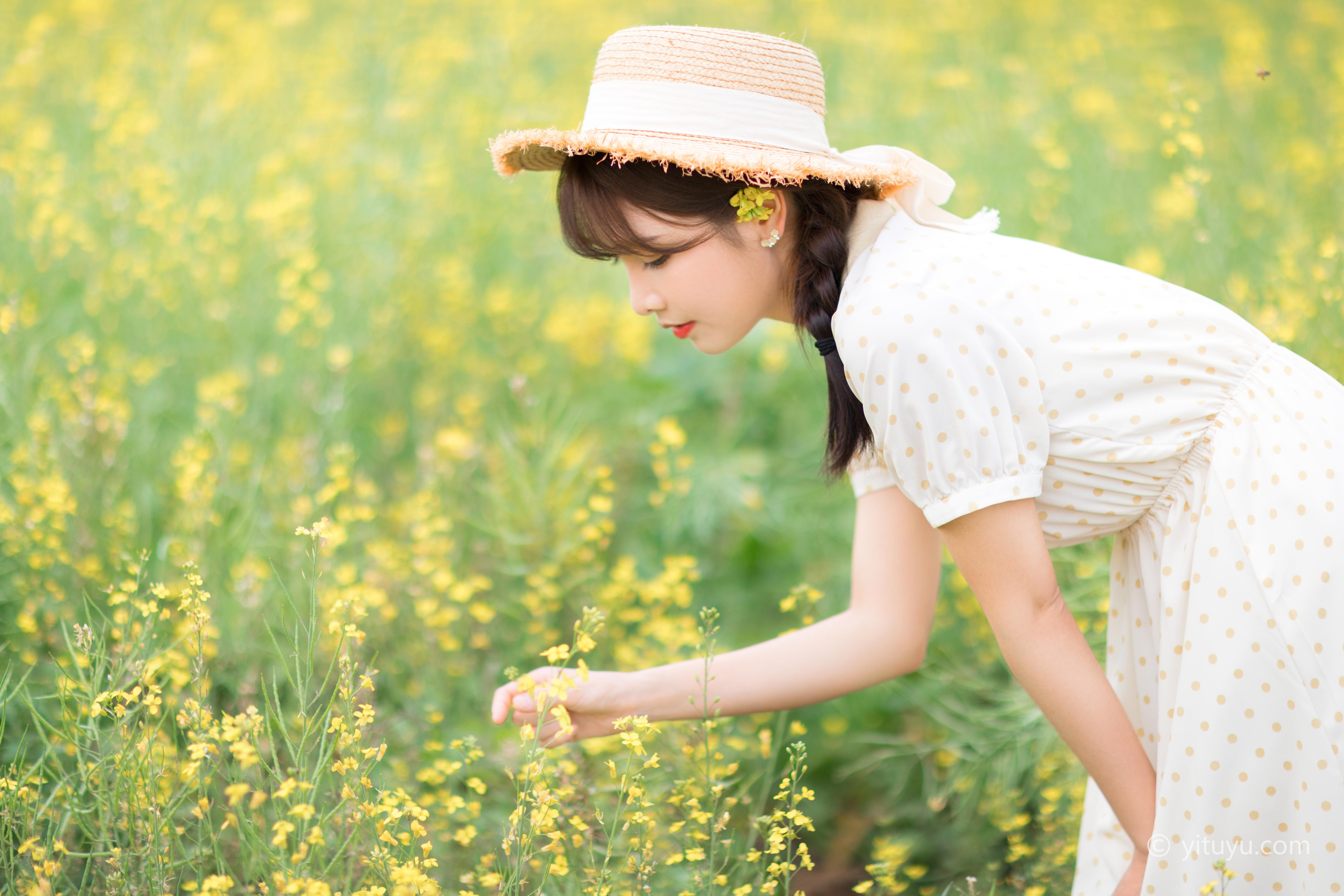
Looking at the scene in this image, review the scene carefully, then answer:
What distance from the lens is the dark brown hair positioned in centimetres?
112

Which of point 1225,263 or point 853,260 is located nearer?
point 853,260

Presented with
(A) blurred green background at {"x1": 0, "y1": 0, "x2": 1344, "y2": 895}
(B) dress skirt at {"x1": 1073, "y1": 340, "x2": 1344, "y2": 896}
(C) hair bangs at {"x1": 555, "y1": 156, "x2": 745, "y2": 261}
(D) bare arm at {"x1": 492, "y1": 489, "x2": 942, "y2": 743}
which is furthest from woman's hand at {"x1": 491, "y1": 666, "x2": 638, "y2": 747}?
(B) dress skirt at {"x1": 1073, "y1": 340, "x2": 1344, "y2": 896}

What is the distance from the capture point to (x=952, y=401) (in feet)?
3.21

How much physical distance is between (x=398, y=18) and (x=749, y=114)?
2547 mm

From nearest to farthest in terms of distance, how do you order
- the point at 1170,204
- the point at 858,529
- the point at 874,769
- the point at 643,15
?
the point at 858,529 → the point at 874,769 → the point at 1170,204 → the point at 643,15

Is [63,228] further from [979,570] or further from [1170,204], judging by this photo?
[1170,204]

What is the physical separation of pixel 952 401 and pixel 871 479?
32 centimetres

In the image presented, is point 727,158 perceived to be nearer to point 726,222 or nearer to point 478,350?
point 726,222

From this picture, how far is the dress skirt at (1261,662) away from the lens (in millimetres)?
1002

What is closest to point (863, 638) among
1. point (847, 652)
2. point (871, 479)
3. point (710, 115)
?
point (847, 652)

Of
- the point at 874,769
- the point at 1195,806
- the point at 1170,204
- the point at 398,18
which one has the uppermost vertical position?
the point at 398,18

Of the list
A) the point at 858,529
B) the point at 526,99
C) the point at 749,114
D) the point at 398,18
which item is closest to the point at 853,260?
the point at 749,114

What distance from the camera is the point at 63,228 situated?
2.30 meters

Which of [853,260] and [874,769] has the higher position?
[853,260]
